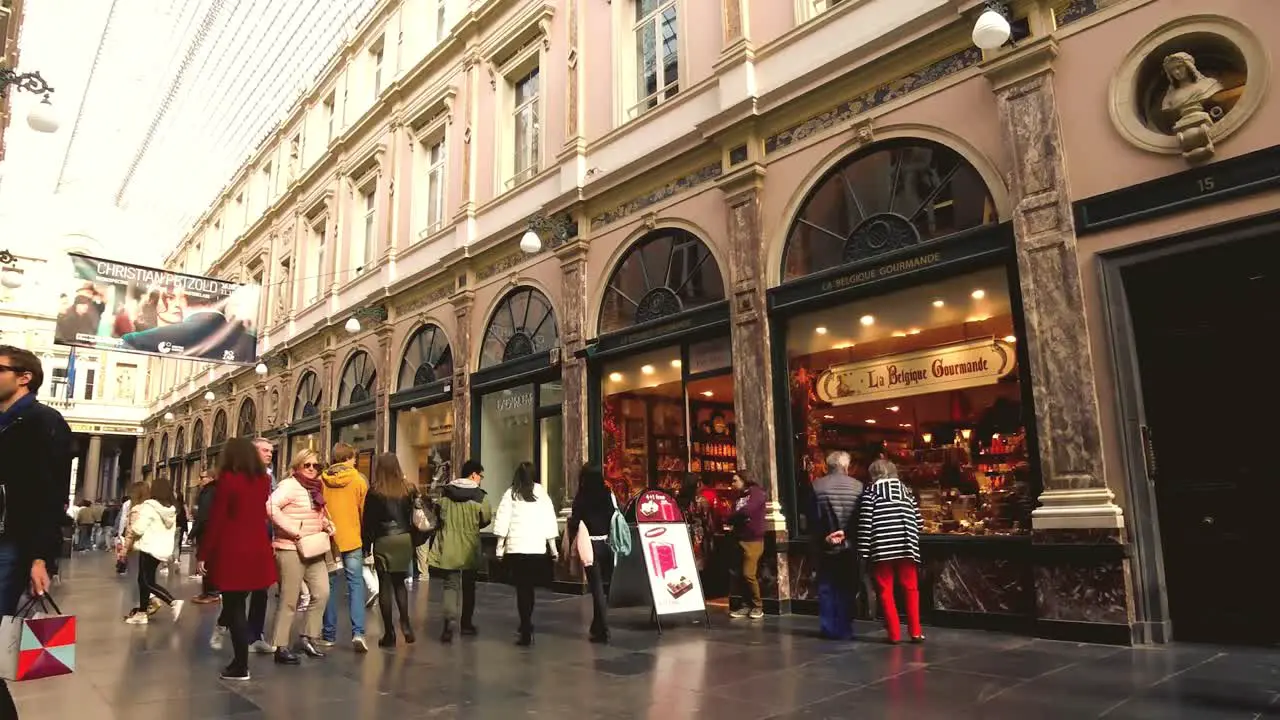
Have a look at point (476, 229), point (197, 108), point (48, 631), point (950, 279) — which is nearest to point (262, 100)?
point (197, 108)

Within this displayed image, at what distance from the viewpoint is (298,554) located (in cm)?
689

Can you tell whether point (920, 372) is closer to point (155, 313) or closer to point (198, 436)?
point (155, 313)

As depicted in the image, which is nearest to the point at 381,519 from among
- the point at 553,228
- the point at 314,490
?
the point at 314,490

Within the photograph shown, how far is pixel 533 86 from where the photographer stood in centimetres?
1568

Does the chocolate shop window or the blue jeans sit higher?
the chocolate shop window

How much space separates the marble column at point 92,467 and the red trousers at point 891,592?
5032cm

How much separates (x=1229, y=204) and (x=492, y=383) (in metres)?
11.4

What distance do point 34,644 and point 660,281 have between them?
9154 millimetres

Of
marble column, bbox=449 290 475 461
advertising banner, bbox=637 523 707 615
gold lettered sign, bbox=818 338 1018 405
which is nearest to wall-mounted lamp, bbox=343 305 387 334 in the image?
marble column, bbox=449 290 475 461

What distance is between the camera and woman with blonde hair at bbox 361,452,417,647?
7.45 m

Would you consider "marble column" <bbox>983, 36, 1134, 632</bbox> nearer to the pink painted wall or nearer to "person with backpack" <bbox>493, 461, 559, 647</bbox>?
the pink painted wall

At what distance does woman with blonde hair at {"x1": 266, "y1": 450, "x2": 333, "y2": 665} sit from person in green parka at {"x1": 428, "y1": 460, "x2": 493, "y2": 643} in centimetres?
108

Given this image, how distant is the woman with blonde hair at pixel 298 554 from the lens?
672 centimetres

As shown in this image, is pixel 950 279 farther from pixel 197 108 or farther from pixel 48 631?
pixel 197 108
